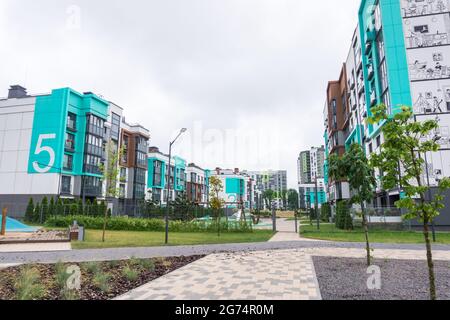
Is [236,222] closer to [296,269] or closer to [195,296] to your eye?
[296,269]

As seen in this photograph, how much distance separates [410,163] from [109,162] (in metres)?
15.9

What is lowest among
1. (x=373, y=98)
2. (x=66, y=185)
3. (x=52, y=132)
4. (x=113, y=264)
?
(x=113, y=264)

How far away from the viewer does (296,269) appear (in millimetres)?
8570

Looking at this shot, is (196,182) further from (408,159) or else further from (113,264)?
(408,159)

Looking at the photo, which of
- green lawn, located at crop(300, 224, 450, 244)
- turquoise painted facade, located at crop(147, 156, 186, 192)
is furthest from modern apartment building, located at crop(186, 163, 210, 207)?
green lawn, located at crop(300, 224, 450, 244)

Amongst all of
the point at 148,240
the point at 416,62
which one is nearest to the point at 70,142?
the point at 148,240

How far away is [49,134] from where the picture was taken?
37031 millimetres

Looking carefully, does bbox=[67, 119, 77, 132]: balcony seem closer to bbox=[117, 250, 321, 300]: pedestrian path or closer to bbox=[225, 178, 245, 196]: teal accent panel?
bbox=[117, 250, 321, 300]: pedestrian path

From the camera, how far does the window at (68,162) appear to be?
3806cm

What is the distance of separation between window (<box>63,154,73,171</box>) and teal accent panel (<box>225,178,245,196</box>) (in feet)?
238

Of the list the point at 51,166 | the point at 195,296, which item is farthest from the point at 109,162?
the point at 51,166

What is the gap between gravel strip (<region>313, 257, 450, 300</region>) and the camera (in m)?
5.93

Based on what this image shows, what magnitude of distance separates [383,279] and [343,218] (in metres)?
19.9

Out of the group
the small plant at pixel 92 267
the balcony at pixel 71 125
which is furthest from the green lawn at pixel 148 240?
the balcony at pixel 71 125
